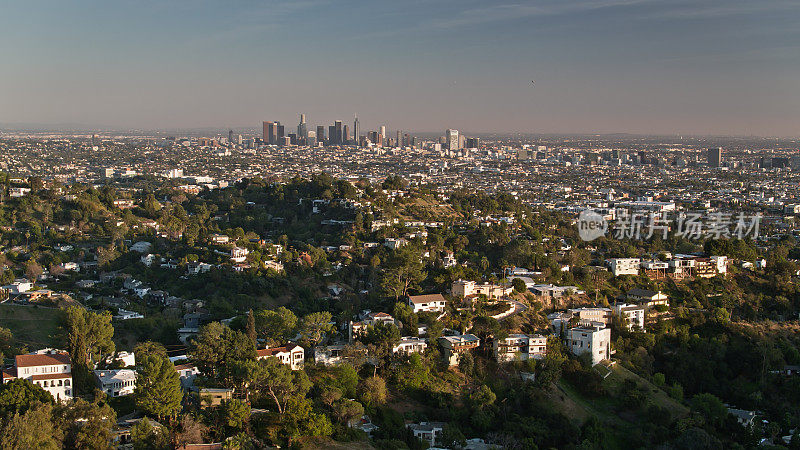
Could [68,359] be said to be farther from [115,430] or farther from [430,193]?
[430,193]

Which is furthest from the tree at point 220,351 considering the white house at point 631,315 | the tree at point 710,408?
the white house at point 631,315

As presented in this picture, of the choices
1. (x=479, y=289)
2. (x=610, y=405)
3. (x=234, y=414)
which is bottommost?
(x=610, y=405)

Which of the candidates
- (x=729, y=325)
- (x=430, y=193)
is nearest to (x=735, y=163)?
(x=430, y=193)

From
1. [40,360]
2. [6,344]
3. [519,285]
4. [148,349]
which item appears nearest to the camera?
[40,360]

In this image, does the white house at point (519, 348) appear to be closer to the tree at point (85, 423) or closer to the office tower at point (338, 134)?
the tree at point (85, 423)

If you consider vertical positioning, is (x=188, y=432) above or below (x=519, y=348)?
above

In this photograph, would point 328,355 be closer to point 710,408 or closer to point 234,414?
point 234,414

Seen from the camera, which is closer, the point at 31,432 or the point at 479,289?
the point at 31,432

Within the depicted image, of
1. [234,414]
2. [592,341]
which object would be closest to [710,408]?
[592,341]
